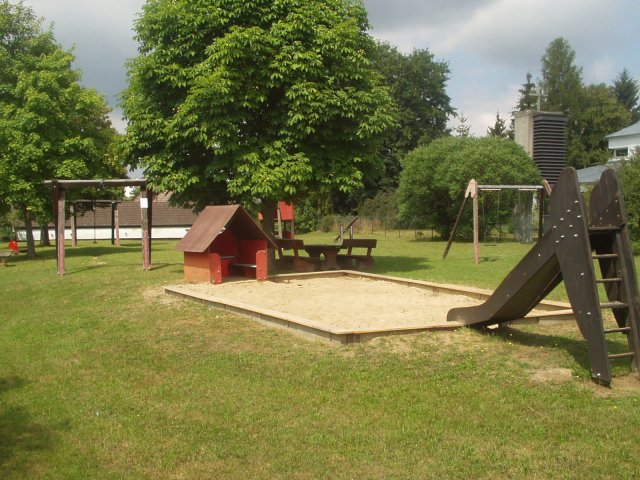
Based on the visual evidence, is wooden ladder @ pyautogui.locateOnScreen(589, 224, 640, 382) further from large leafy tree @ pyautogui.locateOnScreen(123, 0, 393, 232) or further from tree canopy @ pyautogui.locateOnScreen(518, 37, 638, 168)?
tree canopy @ pyautogui.locateOnScreen(518, 37, 638, 168)

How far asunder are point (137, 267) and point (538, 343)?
1417cm

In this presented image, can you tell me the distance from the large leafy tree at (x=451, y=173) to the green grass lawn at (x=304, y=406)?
85.0 ft

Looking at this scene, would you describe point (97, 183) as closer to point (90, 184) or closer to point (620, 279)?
point (90, 184)

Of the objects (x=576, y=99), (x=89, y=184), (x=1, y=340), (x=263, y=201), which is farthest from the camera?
(x=576, y=99)

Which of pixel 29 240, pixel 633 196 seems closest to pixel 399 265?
pixel 633 196

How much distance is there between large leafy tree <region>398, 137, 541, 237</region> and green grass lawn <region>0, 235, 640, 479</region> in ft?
85.0

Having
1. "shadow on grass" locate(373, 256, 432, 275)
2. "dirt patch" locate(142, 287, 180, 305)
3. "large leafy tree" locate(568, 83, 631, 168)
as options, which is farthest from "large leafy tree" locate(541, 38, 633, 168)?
"dirt patch" locate(142, 287, 180, 305)

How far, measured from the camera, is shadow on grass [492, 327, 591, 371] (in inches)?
277

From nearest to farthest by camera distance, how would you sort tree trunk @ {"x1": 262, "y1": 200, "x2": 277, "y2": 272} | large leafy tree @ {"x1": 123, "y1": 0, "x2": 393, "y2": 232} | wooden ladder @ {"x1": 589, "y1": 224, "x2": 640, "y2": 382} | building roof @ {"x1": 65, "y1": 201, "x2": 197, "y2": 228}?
wooden ladder @ {"x1": 589, "y1": 224, "x2": 640, "y2": 382} < large leafy tree @ {"x1": 123, "y1": 0, "x2": 393, "y2": 232} < tree trunk @ {"x1": 262, "y1": 200, "x2": 277, "y2": 272} < building roof @ {"x1": 65, "y1": 201, "x2": 197, "y2": 228}

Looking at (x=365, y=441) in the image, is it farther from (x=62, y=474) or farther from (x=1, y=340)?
(x=1, y=340)

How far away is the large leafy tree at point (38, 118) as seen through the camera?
982 inches

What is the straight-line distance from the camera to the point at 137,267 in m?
19.5

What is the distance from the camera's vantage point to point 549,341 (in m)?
7.66

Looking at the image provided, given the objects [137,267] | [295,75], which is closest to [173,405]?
[295,75]
